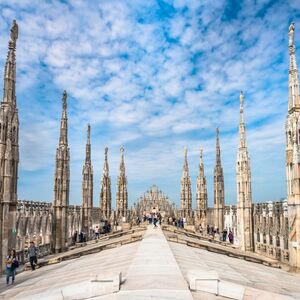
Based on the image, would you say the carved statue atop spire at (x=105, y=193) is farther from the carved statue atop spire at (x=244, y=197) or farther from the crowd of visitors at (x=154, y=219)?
the carved statue atop spire at (x=244, y=197)

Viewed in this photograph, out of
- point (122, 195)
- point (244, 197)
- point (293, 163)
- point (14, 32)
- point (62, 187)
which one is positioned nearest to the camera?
point (293, 163)

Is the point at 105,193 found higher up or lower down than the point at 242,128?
lower down

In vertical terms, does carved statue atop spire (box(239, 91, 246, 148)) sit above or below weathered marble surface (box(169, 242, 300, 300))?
above

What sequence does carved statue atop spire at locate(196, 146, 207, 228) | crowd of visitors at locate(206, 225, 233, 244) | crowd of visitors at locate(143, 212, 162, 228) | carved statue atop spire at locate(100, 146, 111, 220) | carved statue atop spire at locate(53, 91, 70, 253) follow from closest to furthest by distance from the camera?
crowd of visitors at locate(143, 212, 162, 228) < carved statue atop spire at locate(53, 91, 70, 253) < crowd of visitors at locate(206, 225, 233, 244) < carved statue atop spire at locate(196, 146, 207, 228) < carved statue atop spire at locate(100, 146, 111, 220)

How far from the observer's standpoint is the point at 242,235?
84.4 ft

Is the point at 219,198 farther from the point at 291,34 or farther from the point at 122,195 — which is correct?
the point at 291,34

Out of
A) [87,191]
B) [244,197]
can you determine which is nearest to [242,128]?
[244,197]

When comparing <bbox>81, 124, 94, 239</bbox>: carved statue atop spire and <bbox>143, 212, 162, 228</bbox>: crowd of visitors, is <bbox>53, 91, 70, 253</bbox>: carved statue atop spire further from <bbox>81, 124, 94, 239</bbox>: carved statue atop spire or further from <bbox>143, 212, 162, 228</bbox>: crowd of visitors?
<bbox>81, 124, 94, 239</bbox>: carved statue atop spire

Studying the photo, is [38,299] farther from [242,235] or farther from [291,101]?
[242,235]

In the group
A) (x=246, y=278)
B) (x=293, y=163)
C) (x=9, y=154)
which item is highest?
(x=9, y=154)

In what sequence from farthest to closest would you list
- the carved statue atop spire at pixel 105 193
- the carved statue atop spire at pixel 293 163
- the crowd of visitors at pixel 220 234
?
the carved statue atop spire at pixel 105 193
the crowd of visitors at pixel 220 234
the carved statue atop spire at pixel 293 163

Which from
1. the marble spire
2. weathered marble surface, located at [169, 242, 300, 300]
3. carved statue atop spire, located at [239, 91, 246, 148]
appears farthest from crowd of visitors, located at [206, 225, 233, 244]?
weathered marble surface, located at [169, 242, 300, 300]

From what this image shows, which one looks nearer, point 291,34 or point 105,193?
point 291,34

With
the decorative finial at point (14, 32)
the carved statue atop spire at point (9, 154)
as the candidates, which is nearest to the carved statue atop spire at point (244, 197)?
the carved statue atop spire at point (9, 154)
